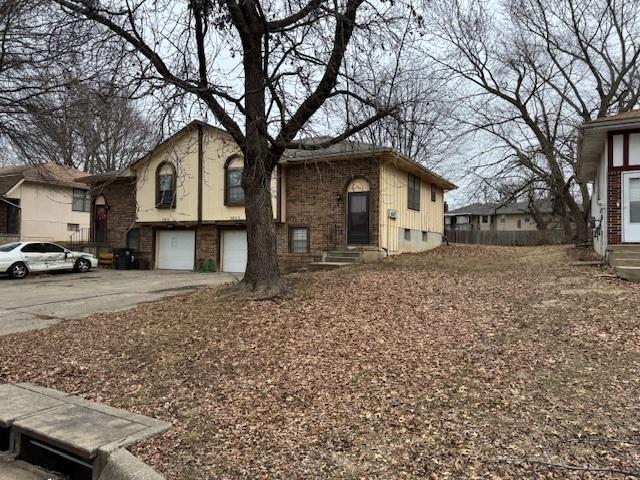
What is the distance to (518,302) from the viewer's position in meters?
7.77

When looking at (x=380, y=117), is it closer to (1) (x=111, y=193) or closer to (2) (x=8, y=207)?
(1) (x=111, y=193)

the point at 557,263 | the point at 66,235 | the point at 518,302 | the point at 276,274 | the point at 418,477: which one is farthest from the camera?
the point at 66,235

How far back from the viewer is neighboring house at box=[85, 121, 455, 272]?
15.7 m

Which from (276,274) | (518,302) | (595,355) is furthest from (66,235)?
(595,355)

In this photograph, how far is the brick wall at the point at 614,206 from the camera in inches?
428

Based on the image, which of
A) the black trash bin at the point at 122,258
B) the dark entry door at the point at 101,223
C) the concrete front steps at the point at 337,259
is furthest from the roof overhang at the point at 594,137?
the dark entry door at the point at 101,223

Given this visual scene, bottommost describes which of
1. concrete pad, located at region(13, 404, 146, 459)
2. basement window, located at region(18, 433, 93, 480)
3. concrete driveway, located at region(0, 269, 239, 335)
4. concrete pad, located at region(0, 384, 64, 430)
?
basement window, located at region(18, 433, 93, 480)

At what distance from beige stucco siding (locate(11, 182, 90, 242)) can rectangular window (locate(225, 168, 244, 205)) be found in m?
15.3

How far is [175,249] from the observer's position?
2002 cm

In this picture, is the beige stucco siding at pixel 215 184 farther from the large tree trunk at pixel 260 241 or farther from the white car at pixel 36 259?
the large tree trunk at pixel 260 241

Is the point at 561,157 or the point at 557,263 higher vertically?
the point at 561,157

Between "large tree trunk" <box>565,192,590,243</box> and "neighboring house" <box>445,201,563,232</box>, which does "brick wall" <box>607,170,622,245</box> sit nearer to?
"large tree trunk" <box>565,192,590,243</box>

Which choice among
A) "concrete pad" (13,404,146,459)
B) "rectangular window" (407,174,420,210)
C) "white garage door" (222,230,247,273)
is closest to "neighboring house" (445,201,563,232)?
"rectangular window" (407,174,420,210)

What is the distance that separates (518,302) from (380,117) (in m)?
3.97
